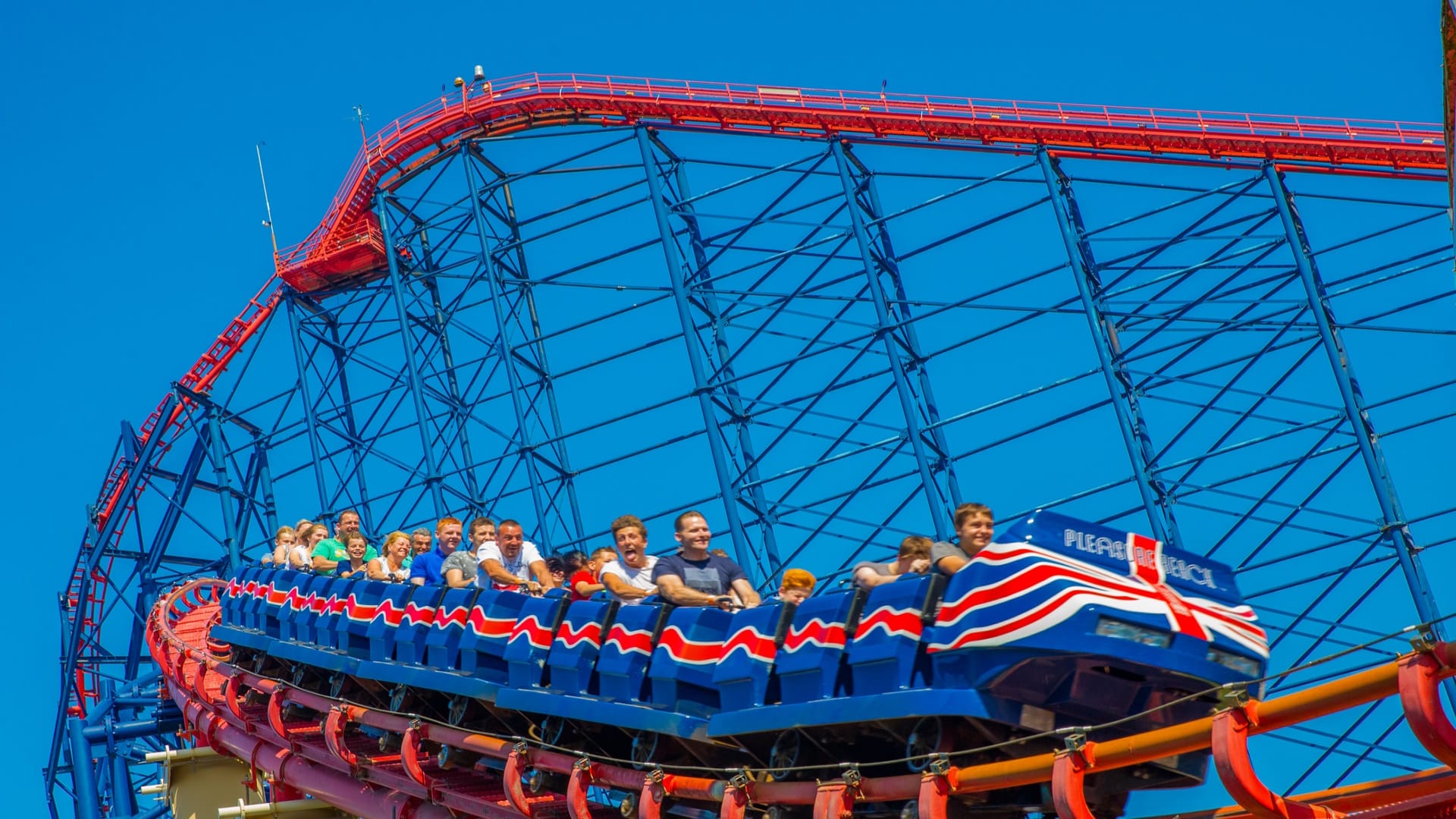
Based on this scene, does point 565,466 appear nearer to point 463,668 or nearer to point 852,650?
point 463,668

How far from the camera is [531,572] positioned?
34.0 ft

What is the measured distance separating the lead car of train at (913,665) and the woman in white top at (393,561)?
213 cm

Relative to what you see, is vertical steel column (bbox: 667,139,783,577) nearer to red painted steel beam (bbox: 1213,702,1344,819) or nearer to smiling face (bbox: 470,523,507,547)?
smiling face (bbox: 470,523,507,547)

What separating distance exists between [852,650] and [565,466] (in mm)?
14861

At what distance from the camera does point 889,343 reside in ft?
57.9

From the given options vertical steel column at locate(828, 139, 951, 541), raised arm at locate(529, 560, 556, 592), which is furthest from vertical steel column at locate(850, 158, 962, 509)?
raised arm at locate(529, 560, 556, 592)

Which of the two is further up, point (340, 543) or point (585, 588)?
point (340, 543)

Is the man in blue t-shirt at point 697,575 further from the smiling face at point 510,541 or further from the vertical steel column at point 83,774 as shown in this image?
the vertical steel column at point 83,774

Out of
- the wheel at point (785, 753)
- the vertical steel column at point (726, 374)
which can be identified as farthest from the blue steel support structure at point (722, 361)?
the wheel at point (785, 753)

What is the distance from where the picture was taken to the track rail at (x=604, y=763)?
5.09 m

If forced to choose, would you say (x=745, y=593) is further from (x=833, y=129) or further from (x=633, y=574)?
(x=833, y=129)

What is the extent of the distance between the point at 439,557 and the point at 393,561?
983 mm

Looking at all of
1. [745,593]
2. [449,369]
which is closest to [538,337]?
[449,369]

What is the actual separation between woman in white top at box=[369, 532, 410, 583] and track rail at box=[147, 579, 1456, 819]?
90 centimetres
